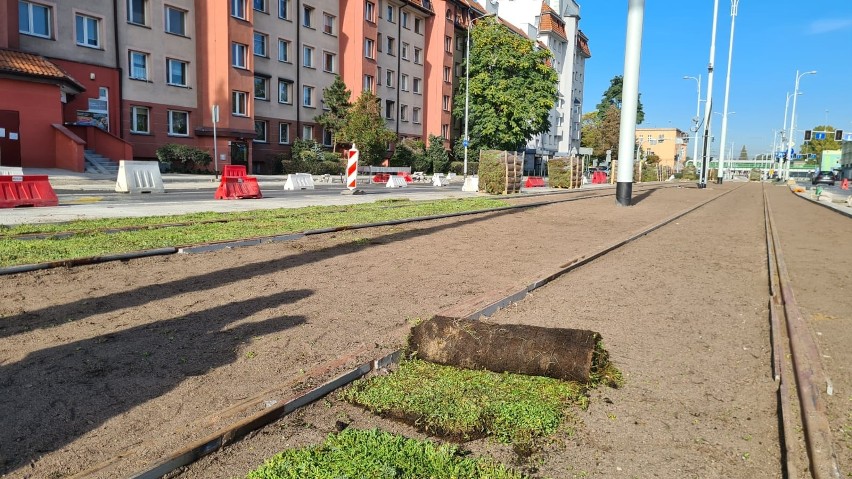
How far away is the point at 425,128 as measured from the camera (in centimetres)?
5734

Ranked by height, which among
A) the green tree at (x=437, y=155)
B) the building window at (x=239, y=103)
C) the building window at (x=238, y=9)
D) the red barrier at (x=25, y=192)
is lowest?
the red barrier at (x=25, y=192)

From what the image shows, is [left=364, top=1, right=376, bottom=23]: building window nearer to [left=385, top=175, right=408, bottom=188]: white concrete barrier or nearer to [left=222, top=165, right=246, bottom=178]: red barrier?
[left=385, top=175, right=408, bottom=188]: white concrete barrier

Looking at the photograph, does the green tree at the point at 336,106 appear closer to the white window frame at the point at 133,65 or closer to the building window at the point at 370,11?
the building window at the point at 370,11

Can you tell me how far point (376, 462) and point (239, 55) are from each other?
123 feet

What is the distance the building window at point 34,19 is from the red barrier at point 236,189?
55.1ft

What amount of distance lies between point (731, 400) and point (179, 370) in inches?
132

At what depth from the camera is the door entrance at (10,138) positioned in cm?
2414

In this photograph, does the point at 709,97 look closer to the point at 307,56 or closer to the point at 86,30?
the point at 307,56

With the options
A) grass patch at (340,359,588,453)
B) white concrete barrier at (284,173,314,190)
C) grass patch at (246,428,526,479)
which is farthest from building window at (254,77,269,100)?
grass patch at (246,428,526,479)

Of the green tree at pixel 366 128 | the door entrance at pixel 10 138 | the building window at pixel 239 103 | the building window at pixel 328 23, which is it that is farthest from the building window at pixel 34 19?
the building window at pixel 328 23

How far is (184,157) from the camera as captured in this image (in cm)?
3123

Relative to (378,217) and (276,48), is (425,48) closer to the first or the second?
(276,48)

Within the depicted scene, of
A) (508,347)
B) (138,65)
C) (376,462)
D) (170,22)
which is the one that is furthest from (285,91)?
(376,462)

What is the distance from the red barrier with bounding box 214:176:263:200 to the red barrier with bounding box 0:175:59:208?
14.9 feet
